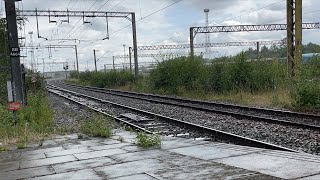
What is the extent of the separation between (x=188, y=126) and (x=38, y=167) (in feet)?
22.5

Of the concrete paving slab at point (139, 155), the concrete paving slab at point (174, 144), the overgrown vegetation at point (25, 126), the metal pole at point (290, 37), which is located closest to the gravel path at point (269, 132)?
the concrete paving slab at point (174, 144)

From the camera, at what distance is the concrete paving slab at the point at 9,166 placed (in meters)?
7.57

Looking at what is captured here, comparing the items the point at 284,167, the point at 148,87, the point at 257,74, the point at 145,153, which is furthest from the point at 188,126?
the point at 148,87

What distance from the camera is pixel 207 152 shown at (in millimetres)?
8141

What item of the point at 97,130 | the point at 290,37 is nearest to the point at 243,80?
the point at 290,37

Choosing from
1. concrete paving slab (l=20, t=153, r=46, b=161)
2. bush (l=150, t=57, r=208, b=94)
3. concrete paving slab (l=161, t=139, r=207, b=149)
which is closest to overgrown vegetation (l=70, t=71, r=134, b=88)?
bush (l=150, t=57, r=208, b=94)

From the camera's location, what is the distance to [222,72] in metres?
29.7

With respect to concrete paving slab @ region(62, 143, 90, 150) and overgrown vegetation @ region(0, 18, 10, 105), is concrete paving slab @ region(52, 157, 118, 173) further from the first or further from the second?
overgrown vegetation @ region(0, 18, 10, 105)

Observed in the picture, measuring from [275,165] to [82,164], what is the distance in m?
3.64

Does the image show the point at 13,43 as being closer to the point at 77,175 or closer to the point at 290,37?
the point at 77,175

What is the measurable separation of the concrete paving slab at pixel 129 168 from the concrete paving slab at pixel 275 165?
3.99 feet

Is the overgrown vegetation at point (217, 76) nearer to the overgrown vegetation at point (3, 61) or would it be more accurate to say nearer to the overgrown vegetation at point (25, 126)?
the overgrown vegetation at point (3, 61)

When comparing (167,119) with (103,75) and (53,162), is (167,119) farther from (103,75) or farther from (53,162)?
(103,75)

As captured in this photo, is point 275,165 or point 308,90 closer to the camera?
point 275,165
